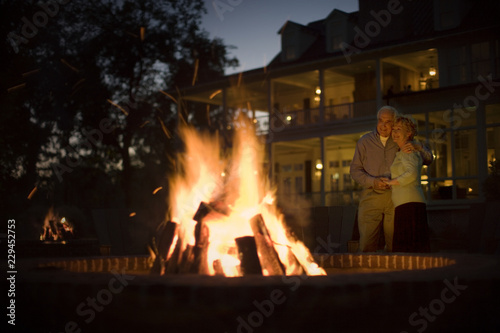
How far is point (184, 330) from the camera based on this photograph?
6.47ft

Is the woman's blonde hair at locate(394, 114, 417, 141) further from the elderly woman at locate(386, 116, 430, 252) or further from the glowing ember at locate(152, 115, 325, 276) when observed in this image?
the glowing ember at locate(152, 115, 325, 276)

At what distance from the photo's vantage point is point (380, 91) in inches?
798

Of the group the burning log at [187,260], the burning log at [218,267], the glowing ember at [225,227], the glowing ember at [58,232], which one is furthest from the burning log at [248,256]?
the glowing ember at [58,232]

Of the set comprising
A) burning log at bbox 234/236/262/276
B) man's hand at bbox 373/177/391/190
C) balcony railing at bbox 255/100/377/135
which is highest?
balcony railing at bbox 255/100/377/135

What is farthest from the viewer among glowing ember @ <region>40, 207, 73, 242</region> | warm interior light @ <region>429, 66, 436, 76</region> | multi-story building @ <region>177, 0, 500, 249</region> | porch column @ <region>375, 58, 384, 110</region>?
warm interior light @ <region>429, 66, 436, 76</region>

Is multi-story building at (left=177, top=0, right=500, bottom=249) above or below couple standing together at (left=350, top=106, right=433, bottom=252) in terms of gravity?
above

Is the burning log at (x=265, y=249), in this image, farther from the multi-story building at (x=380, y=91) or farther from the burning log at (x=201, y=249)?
the multi-story building at (x=380, y=91)

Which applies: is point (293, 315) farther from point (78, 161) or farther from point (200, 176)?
point (78, 161)

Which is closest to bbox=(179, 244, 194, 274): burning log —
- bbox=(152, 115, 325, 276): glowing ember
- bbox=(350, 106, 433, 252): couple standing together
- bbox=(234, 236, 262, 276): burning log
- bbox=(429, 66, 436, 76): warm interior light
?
bbox=(152, 115, 325, 276): glowing ember

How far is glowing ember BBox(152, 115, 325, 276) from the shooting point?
3.32 m

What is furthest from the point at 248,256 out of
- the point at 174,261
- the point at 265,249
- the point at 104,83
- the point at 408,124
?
the point at 104,83

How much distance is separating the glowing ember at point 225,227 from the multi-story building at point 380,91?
1565 cm

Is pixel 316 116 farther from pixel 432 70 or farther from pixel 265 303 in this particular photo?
pixel 265 303

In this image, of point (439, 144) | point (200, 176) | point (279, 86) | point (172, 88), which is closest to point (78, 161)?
point (172, 88)
